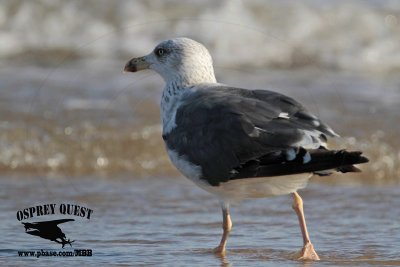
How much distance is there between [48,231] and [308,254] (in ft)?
5.07

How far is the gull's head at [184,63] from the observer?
5508 mm

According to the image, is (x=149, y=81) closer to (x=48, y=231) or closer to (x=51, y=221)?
(x=51, y=221)

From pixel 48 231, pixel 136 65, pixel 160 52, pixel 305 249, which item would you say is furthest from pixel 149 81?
pixel 305 249

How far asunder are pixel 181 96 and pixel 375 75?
5969mm

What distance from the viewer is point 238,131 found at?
4586 millimetres

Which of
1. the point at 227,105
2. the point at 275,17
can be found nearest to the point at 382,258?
the point at 227,105

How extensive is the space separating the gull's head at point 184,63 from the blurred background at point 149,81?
3.06 feet

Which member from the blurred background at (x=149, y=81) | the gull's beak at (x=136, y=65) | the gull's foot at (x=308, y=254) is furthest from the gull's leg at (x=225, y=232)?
the gull's beak at (x=136, y=65)

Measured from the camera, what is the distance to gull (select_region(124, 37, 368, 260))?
4348 mm

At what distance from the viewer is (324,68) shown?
1112 cm

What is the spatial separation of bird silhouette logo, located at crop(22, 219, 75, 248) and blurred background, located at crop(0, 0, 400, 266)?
0.16 meters

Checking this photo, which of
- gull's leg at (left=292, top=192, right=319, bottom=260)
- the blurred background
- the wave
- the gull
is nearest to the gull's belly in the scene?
the gull

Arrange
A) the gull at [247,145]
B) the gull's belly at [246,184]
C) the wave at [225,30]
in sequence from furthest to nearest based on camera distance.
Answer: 1. the wave at [225,30]
2. the gull's belly at [246,184]
3. the gull at [247,145]

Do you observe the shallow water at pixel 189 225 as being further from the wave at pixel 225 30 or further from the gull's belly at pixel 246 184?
the wave at pixel 225 30
